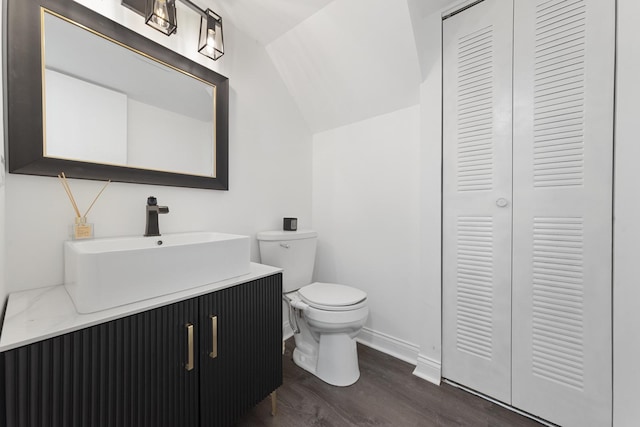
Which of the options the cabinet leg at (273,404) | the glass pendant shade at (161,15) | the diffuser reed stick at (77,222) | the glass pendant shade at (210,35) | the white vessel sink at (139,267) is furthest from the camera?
the glass pendant shade at (210,35)

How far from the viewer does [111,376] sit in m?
0.74

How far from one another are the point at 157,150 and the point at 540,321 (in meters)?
2.07

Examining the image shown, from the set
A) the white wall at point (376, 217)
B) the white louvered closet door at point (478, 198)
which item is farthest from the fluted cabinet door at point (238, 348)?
the white louvered closet door at point (478, 198)

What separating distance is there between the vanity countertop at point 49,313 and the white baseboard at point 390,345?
133cm

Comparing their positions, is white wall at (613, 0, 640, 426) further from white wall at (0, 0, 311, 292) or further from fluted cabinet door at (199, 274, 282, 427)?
white wall at (0, 0, 311, 292)

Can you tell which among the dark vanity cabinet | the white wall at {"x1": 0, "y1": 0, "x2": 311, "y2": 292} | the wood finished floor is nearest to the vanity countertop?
the dark vanity cabinet

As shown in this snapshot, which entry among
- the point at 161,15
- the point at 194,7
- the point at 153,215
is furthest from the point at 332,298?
Result: the point at 194,7

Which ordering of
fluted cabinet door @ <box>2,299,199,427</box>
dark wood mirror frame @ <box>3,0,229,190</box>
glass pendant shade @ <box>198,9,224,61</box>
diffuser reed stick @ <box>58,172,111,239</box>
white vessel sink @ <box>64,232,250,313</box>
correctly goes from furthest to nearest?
glass pendant shade @ <box>198,9,224,61</box>
diffuser reed stick @ <box>58,172,111,239</box>
dark wood mirror frame @ <box>3,0,229,190</box>
white vessel sink @ <box>64,232,250,313</box>
fluted cabinet door @ <box>2,299,199,427</box>

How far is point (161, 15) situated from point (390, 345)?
7.52 feet

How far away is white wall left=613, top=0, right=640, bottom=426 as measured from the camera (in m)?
1.00

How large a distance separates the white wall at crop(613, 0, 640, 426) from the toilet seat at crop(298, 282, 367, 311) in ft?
3.56

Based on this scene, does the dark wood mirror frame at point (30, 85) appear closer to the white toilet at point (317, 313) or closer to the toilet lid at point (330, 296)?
the white toilet at point (317, 313)

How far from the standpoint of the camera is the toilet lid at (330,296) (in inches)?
56.6

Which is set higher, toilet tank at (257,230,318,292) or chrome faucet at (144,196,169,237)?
chrome faucet at (144,196,169,237)
